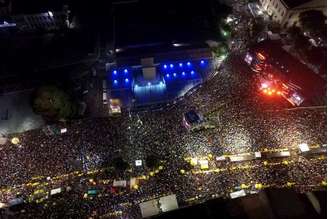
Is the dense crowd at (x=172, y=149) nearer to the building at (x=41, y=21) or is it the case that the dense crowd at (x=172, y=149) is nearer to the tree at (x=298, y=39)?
the tree at (x=298, y=39)

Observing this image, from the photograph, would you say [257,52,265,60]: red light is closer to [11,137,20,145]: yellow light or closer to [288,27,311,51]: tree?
[288,27,311,51]: tree

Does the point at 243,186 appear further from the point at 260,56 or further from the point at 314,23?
the point at 314,23

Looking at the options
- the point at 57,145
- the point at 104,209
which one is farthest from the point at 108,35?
the point at 104,209

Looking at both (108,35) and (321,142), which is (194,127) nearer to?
(321,142)

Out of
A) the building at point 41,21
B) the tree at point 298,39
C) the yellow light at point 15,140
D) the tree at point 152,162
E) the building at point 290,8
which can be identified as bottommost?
the tree at point 152,162

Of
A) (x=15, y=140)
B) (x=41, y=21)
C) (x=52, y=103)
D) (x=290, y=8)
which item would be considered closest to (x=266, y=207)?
(x=52, y=103)

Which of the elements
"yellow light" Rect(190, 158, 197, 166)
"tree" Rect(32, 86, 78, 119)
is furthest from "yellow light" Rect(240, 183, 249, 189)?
"tree" Rect(32, 86, 78, 119)

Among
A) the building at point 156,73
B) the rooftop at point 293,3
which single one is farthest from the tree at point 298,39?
the building at point 156,73
